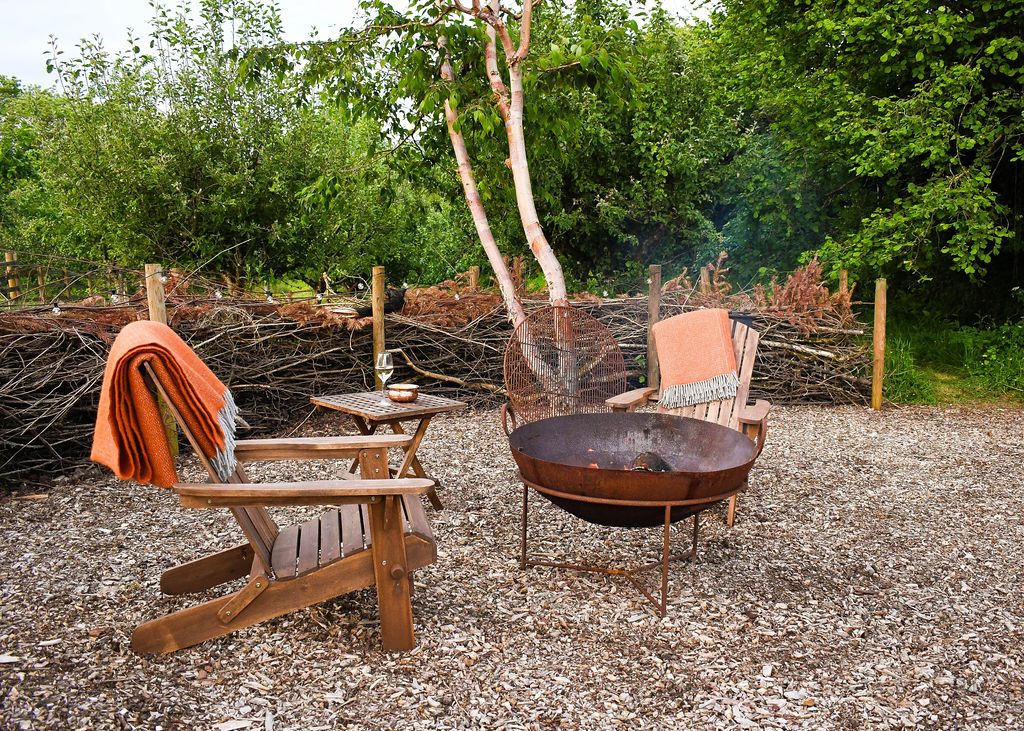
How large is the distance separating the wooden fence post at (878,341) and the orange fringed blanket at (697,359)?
3184 millimetres

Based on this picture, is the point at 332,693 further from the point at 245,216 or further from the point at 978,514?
the point at 245,216

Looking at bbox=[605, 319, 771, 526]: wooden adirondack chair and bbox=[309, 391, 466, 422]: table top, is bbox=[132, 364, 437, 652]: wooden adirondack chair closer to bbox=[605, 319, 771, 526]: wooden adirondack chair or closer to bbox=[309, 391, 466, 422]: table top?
bbox=[309, 391, 466, 422]: table top

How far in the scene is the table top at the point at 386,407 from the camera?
330cm

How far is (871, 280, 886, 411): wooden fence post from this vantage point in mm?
6141

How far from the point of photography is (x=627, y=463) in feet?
9.91

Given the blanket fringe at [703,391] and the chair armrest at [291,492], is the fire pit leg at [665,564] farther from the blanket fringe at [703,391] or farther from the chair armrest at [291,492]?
the blanket fringe at [703,391]

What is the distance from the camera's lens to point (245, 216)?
30.5 ft

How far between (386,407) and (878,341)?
483 centimetres

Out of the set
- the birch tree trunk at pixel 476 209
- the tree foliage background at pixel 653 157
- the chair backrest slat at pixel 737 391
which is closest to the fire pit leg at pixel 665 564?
the chair backrest slat at pixel 737 391

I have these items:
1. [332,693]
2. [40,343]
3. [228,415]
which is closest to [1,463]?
[40,343]

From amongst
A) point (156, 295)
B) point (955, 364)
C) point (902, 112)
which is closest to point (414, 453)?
point (156, 295)

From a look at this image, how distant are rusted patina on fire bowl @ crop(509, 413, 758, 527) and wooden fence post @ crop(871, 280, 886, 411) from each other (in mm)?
4035

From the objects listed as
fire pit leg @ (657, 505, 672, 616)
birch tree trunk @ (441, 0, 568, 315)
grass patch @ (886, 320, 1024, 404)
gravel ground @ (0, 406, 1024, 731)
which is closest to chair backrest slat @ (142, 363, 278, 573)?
gravel ground @ (0, 406, 1024, 731)

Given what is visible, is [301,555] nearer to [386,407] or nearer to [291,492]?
[291,492]
